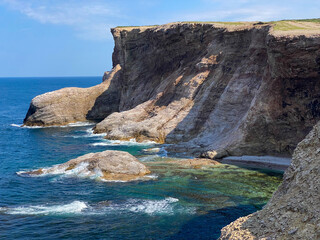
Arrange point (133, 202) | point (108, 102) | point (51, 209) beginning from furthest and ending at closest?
1. point (108, 102)
2. point (133, 202)
3. point (51, 209)

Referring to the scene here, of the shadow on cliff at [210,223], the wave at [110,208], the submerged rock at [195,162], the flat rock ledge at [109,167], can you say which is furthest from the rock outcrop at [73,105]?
the shadow on cliff at [210,223]

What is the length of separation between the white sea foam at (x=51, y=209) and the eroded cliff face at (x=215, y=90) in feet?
64.6

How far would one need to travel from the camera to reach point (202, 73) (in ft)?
202

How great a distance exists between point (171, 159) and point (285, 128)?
528 inches

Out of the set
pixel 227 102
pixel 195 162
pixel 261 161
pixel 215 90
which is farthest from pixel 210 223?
pixel 215 90

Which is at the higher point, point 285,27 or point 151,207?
point 285,27

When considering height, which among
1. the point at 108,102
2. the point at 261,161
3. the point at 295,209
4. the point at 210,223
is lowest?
the point at 210,223

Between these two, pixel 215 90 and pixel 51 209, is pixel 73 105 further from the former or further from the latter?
pixel 51 209

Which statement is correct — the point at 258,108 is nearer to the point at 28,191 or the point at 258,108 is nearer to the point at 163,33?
the point at 28,191

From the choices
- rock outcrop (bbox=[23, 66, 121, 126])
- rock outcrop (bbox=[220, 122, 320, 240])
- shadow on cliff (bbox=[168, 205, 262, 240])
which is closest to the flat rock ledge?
shadow on cliff (bbox=[168, 205, 262, 240])

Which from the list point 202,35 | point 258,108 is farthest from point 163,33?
point 258,108

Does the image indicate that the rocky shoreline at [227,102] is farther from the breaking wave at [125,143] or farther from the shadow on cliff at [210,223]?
the shadow on cliff at [210,223]

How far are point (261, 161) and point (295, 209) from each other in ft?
86.2

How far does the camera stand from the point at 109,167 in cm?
3962
